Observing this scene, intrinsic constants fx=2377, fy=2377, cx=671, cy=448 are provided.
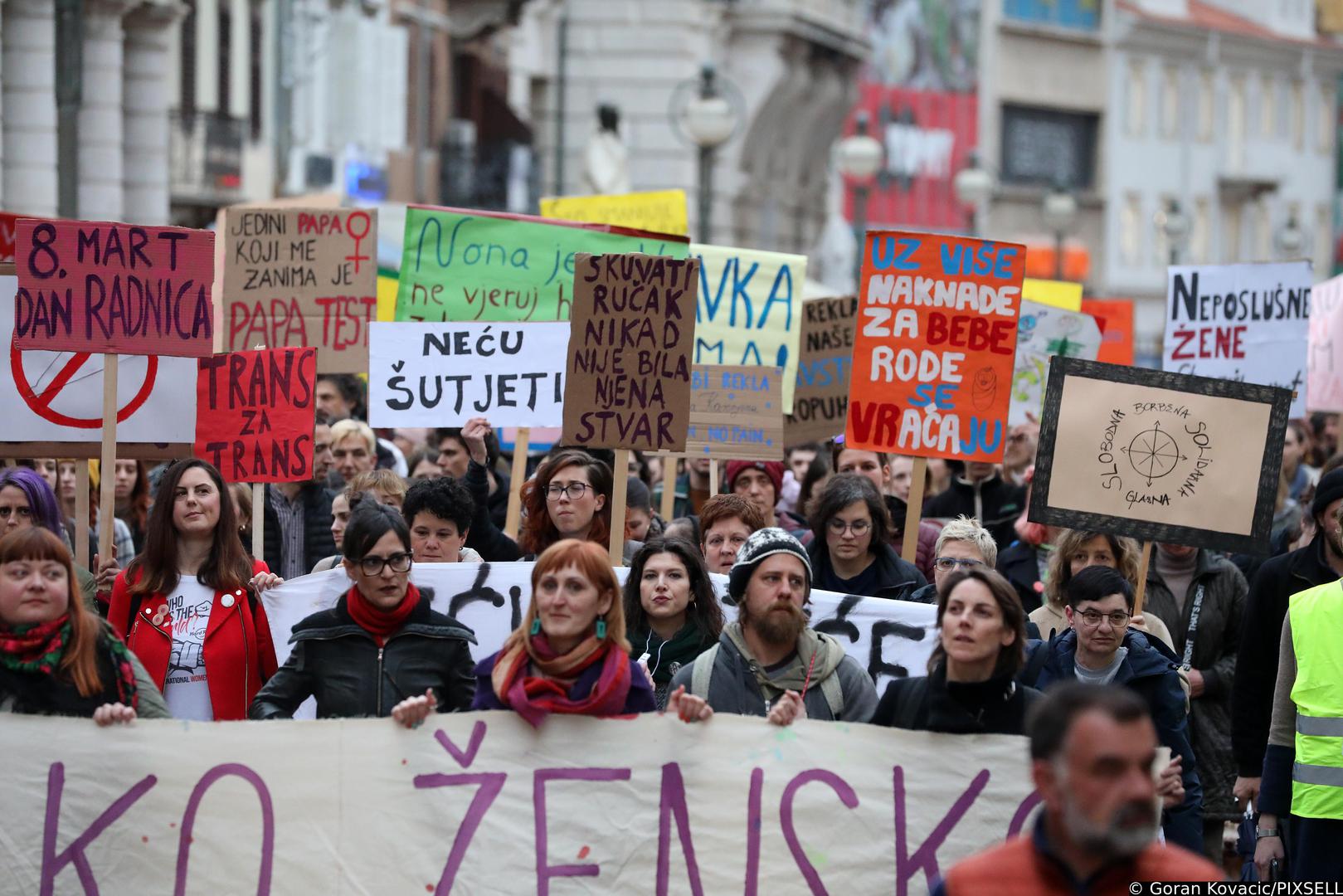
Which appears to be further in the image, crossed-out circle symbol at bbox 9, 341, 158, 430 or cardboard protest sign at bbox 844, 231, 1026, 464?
cardboard protest sign at bbox 844, 231, 1026, 464

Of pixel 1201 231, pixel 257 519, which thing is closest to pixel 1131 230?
pixel 1201 231

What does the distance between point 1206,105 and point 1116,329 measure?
52.6m

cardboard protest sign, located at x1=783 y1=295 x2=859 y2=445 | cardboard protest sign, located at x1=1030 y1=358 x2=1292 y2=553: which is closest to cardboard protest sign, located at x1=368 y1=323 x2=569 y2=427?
cardboard protest sign, located at x1=783 y1=295 x2=859 y2=445

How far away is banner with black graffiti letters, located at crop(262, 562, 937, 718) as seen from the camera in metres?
7.14

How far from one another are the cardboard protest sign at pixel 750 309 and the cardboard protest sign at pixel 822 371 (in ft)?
0.41

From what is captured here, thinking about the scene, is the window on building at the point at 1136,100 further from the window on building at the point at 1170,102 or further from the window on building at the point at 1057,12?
the window on building at the point at 1057,12

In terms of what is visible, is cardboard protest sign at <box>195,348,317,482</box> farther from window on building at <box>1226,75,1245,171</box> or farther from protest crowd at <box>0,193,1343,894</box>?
window on building at <box>1226,75,1245,171</box>

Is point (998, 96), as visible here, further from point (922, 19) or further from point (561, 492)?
point (561, 492)

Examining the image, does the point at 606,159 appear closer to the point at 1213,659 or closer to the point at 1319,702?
the point at 1213,659

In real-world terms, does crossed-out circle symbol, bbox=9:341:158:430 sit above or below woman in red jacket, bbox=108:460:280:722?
above

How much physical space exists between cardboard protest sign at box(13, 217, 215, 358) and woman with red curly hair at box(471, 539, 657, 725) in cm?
267

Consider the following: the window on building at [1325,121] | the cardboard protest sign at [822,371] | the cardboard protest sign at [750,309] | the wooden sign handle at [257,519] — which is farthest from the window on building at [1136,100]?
the wooden sign handle at [257,519]

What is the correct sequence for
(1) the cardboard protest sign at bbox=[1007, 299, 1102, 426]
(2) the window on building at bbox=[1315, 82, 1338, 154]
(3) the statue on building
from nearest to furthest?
(1) the cardboard protest sign at bbox=[1007, 299, 1102, 426], (3) the statue on building, (2) the window on building at bbox=[1315, 82, 1338, 154]

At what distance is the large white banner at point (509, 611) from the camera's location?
7137 mm
